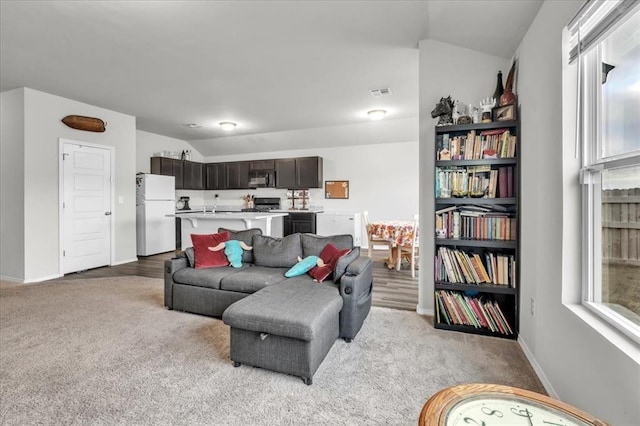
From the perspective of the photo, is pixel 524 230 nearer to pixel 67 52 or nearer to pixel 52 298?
pixel 67 52

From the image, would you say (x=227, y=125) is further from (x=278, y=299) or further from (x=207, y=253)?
(x=278, y=299)

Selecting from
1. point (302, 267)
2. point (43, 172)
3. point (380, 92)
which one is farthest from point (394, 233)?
point (43, 172)

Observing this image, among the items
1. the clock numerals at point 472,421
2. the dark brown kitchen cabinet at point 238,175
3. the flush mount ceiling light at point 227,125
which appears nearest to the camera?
the clock numerals at point 472,421

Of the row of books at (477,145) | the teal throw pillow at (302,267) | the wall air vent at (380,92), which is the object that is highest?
the wall air vent at (380,92)

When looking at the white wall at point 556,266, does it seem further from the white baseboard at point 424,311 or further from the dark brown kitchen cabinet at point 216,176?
the dark brown kitchen cabinet at point 216,176

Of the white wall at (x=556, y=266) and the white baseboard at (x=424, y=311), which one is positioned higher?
the white wall at (x=556, y=266)

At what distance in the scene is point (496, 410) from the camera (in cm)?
97

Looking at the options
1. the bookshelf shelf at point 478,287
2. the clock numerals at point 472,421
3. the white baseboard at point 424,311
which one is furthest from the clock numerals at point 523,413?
the white baseboard at point 424,311

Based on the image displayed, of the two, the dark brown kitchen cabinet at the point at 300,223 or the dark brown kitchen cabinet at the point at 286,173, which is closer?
the dark brown kitchen cabinet at the point at 300,223

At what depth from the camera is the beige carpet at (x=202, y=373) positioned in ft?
5.54

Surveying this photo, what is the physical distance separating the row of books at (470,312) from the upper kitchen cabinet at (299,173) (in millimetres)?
4839

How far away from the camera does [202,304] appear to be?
120 inches

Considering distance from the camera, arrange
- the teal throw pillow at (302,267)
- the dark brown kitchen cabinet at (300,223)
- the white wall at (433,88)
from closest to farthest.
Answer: the white wall at (433,88)
the teal throw pillow at (302,267)
the dark brown kitchen cabinet at (300,223)

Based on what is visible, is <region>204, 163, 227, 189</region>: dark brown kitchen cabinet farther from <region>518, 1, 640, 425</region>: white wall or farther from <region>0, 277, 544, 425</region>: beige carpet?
<region>518, 1, 640, 425</region>: white wall
